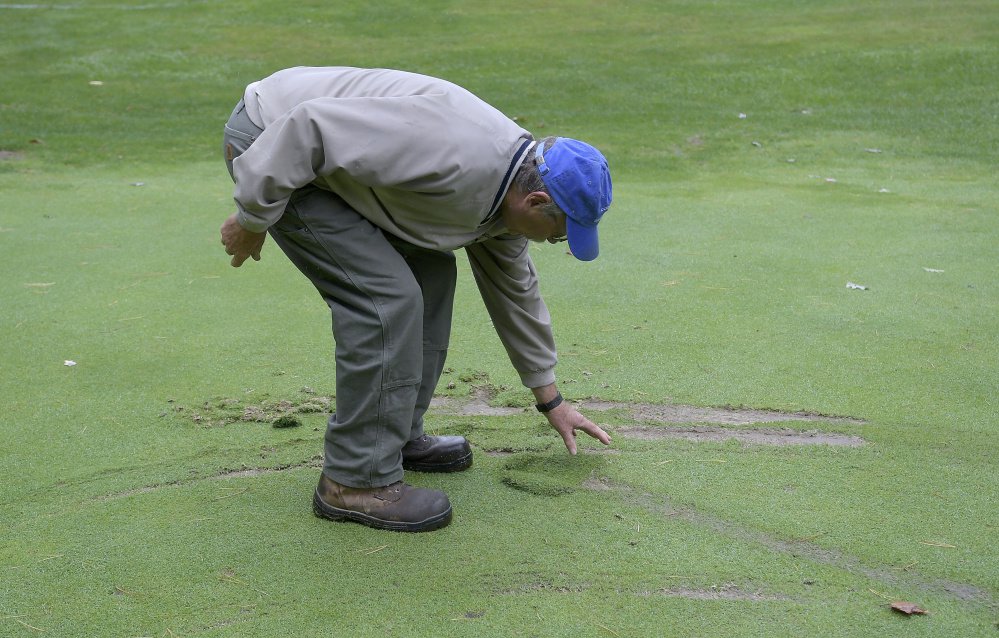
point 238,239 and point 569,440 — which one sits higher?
point 238,239

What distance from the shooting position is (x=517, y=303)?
280 centimetres

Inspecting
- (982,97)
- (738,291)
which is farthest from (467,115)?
(982,97)

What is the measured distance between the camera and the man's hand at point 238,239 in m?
2.41

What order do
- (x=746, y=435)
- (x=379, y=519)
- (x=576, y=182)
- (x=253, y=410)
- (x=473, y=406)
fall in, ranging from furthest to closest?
(x=473, y=406), (x=253, y=410), (x=746, y=435), (x=379, y=519), (x=576, y=182)

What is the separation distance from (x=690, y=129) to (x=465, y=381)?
16.9 feet

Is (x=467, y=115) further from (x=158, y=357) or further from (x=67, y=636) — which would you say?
(x=158, y=357)

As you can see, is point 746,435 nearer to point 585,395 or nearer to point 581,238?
point 585,395

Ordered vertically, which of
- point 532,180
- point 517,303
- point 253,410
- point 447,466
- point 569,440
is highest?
point 532,180

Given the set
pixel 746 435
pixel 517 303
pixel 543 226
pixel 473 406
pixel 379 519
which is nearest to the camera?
pixel 543 226

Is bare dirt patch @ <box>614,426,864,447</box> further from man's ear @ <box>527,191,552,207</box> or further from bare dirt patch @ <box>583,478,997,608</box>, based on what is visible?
man's ear @ <box>527,191,552,207</box>

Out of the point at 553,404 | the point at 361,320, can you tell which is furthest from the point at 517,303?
the point at 361,320

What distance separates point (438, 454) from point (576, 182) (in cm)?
96

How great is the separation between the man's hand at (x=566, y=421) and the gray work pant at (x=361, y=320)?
481 mm

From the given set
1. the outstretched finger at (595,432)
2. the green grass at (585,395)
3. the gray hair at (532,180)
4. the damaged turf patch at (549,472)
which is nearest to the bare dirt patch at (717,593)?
the green grass at (585,395)
